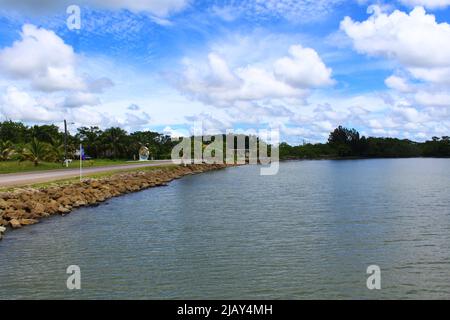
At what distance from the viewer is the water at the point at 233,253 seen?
52.5 feet

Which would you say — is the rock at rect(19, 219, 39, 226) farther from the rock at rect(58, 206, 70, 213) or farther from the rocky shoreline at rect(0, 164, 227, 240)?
the rock at rect(58, 206, 70, 213)

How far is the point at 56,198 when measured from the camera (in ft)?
121

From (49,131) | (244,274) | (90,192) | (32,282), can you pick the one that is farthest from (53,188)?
(49,131)

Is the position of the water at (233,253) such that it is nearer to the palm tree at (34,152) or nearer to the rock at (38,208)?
the rock at (38,208)

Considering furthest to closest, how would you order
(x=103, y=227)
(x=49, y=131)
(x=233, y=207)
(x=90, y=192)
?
(x=49, y=131) < (x=90, y=192) < (x=233, y=207) < (x=103, y=227)

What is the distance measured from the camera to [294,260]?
19703mm

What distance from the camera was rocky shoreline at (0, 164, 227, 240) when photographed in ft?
95.0

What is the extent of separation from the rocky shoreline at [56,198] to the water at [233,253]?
1.52 metres

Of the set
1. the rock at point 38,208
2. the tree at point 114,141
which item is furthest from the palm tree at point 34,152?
the tree at point 114,141

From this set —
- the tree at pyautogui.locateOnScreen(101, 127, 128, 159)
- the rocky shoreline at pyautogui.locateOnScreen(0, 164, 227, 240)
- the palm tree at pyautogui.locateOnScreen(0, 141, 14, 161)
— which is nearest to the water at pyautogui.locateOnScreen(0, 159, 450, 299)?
the rocky shoreline at pyautogui.locateOnScreen(0, 164, 227, 240)

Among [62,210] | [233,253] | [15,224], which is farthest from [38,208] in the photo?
[233,253]

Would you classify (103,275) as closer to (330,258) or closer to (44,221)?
(330,258)

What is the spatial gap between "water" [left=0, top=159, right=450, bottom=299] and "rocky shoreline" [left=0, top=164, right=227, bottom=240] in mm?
1524
